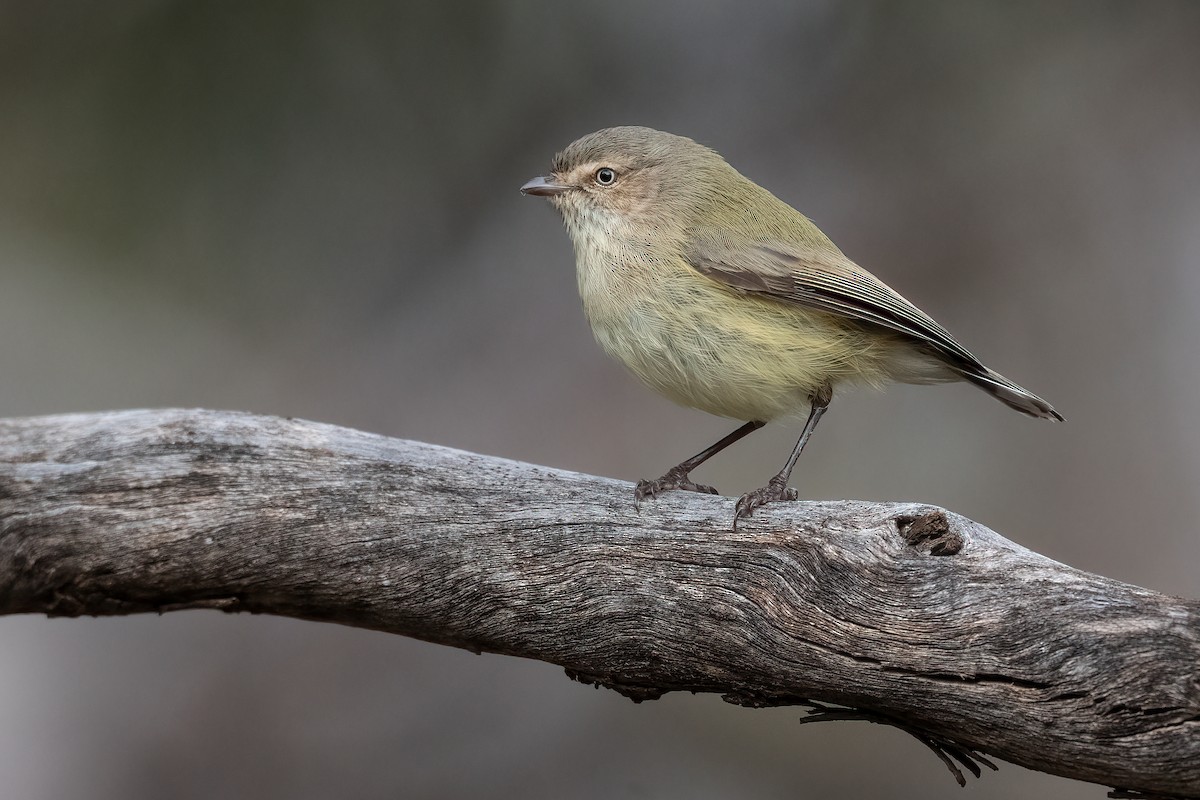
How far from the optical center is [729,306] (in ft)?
11.1

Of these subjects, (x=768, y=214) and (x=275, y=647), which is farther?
(x=275, y=647)

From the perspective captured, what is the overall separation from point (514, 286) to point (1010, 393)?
316 centimetres

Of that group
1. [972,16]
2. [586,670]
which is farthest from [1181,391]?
[586,670]

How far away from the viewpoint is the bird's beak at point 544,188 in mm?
3865

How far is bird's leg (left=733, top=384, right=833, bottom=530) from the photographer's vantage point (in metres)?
3.04

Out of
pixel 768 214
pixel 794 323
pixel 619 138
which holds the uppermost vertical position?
pixel 619 138

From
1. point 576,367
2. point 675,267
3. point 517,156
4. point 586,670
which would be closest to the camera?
point 586,670

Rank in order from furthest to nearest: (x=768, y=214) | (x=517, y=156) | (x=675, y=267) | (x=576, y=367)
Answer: (x=517, y=156) < (x=576, y=367) < (x=768, y=214) < (x=675, y=267)

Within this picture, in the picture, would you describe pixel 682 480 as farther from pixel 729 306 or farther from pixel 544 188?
pixel 544 188

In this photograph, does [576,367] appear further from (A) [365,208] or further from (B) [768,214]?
(B) [768,214]

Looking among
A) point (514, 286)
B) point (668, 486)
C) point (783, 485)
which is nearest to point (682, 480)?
point (668, 486)

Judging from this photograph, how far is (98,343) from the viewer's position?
581 cm

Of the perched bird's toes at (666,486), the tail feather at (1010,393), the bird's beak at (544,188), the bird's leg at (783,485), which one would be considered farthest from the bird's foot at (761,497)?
the bird's beak at (544,188)

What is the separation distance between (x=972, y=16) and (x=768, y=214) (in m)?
3.01
